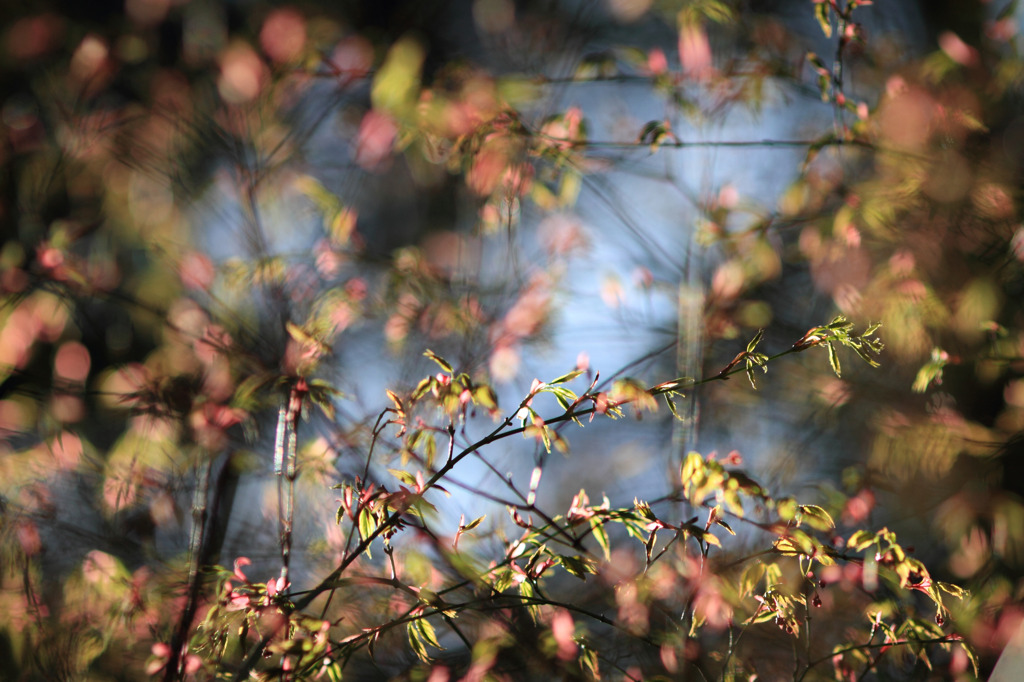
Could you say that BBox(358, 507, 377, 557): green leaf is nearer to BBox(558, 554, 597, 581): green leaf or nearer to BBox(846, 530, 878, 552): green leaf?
BBox(558, 554, 597, 581): green leaf

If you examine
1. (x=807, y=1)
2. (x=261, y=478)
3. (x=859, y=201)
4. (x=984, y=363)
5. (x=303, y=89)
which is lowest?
(x=261, y=478)

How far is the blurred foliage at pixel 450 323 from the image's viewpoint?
883mm

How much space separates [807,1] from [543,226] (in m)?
0.78

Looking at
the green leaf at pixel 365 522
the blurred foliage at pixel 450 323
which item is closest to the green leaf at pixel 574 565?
the blurred foliage at pixel 450 323

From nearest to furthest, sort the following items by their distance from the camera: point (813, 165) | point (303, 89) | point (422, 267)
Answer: point (303, 89)
point (422, 267)
point (813, 165)

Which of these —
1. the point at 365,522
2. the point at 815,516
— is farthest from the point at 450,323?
the point at 815,516

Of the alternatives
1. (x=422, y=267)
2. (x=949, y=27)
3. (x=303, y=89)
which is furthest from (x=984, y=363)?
(x=303, y=89)

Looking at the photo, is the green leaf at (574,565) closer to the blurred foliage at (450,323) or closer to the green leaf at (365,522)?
the blurred foliage at (450,323)

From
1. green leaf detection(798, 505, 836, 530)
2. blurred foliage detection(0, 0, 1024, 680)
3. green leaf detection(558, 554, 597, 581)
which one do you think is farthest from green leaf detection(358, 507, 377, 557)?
green leaf detection(798, 505, 836, 530)

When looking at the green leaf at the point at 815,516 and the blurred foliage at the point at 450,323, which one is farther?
the blurred foliage at the point at 450,323

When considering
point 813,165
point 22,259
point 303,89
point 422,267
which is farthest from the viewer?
point 813,165

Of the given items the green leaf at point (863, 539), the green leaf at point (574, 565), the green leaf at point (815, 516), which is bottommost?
the green leaf at point (863, 539)

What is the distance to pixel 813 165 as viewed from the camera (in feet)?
4.20

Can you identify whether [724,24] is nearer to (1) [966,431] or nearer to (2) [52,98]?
(1) [966,431]
